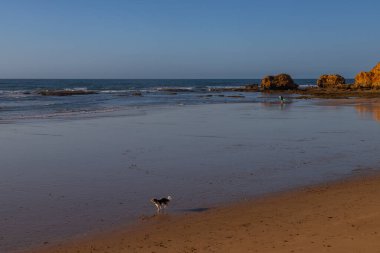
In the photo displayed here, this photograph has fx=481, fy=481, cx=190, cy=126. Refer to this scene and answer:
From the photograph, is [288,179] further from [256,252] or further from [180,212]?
[256,252]

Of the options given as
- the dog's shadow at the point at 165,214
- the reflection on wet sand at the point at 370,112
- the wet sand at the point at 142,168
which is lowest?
the dog's shadow at the point at 165,214

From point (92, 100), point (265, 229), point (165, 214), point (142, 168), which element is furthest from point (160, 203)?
point (92, 100)

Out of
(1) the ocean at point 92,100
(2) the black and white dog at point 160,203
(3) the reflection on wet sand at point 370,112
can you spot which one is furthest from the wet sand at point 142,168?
(1) the ocean at point 92,100

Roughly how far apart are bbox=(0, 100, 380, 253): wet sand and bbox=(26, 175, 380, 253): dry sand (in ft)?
1.48

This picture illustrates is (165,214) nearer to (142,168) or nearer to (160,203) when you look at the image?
(160,203)

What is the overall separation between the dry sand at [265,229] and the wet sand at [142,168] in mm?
451

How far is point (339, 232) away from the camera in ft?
24.0

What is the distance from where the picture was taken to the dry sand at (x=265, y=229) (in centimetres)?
685

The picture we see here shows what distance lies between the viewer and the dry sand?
6848 millimetres

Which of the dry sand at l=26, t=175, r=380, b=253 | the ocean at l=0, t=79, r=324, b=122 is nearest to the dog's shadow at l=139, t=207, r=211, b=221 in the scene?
the dry sand at l=26, t=175, r=380, b=253

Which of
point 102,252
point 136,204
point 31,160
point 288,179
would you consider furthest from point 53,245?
point 31,160

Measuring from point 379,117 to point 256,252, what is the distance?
23.2m

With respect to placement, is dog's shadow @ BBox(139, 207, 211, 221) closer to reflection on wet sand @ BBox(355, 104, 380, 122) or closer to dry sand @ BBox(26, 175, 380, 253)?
dry sand @ BBox(26, 175, 380, 253)

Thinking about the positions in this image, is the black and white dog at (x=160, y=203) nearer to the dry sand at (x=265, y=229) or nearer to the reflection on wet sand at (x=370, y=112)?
the dry sand at (x=265, y=229)
